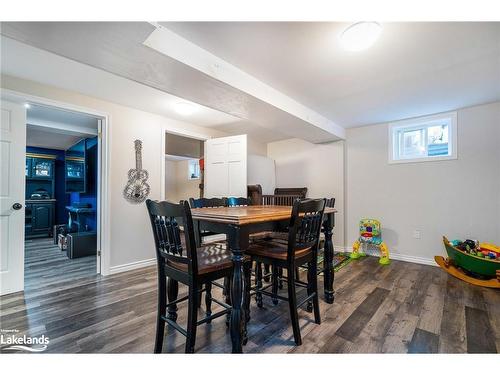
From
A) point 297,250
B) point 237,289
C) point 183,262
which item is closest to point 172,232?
point 183,262

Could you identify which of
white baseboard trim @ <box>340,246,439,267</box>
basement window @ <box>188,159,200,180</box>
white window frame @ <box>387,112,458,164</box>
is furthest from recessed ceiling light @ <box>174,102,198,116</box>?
white baseboard trim @ <box>340,246,439,267</box>

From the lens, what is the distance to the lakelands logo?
1.46m

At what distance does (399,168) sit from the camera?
3.57 meters

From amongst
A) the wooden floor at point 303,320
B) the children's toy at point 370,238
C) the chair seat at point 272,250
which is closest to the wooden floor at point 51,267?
the wooden floor at point 303,320

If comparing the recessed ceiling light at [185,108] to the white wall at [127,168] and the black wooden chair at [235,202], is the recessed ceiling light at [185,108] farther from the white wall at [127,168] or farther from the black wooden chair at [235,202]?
the black wooden chair at [235,202]

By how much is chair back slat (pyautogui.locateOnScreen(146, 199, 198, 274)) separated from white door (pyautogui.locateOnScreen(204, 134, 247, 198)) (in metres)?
2.23

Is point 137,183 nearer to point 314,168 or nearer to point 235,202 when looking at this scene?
point 235,202

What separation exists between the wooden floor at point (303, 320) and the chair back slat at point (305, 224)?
25.3 inches

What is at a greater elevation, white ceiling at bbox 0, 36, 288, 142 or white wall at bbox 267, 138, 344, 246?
white ceiling at bbox 0, 36, 288, 142

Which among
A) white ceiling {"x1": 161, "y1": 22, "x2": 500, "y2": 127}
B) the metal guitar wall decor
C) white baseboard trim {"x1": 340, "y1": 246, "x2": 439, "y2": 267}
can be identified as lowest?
white baseboard trim {"x1": 340, "y1": 246, "x2": 439, "y2": 267}

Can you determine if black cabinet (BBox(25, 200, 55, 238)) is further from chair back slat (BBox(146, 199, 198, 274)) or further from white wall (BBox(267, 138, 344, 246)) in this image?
chair back slat (BBox(146, 199, 198, 274))

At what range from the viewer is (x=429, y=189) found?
3.33 meters

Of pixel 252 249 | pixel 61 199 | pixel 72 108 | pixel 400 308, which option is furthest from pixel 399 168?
pixel 61 199

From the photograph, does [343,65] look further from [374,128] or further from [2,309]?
[2,309]
